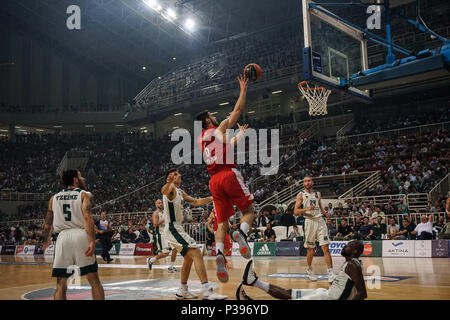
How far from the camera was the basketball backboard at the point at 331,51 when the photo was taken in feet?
37.0

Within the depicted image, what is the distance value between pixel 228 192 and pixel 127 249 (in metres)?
16.2

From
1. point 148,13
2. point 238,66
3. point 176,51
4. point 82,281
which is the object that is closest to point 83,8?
point 148,13

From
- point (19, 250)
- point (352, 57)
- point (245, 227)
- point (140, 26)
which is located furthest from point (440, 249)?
point (140, 26)

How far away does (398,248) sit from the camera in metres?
14.3

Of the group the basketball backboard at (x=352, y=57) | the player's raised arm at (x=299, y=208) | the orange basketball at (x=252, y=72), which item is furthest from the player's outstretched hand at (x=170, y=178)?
the basketball backboard at (x=352, y=57)

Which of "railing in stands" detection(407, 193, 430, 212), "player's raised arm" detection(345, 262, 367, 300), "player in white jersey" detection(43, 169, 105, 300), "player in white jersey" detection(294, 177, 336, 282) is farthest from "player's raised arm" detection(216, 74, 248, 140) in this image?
"railing in stands" detection(407, 193, 430, 212)

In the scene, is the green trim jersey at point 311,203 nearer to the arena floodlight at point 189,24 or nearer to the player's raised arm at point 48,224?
the player's raised arm at point 48,224

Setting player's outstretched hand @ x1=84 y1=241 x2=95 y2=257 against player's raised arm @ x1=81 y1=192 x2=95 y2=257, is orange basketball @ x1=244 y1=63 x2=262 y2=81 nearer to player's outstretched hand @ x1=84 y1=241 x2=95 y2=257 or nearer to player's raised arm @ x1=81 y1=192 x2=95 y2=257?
player's raised arm @ x1=81 y1=192 x2=95 y2=257

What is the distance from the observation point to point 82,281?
8.89m

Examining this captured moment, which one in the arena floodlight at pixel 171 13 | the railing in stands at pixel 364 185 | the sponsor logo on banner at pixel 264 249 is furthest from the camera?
the arena floodlight at pixel 171 13

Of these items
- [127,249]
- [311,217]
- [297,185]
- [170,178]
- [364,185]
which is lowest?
[127,249]

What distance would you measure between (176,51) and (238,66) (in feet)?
27.9

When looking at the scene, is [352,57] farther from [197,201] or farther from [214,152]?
[214,152]

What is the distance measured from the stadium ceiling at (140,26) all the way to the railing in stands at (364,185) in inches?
610
